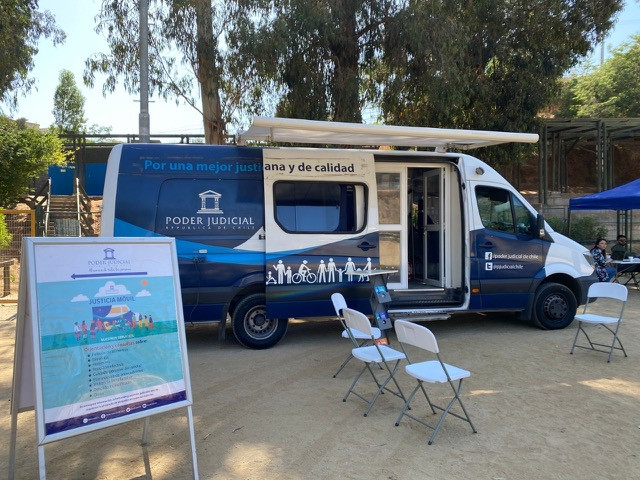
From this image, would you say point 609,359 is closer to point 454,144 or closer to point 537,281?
point 537,281

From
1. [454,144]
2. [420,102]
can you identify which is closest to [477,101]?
[420,102]

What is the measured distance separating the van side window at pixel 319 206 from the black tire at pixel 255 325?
1.04 metres

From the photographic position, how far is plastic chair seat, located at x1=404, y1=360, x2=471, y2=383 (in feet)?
13.2

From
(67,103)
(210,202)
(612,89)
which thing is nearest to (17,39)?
(210,202)

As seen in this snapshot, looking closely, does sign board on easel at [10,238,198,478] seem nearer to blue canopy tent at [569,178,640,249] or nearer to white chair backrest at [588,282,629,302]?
white chair backrest at [588,282,629,302]

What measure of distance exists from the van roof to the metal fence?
6335mm

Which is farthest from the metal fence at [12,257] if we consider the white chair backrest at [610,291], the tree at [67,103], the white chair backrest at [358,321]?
the tree at [67,103]

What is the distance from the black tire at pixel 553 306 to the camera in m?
7.65

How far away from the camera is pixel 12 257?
11266 mm

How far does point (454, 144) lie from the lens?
7637 mm

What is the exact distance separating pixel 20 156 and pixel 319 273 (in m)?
13.6

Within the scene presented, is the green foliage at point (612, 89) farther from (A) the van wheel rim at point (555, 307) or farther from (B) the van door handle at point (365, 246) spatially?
(B) the van door handle at point (365, 246)

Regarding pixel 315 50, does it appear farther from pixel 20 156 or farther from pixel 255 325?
pixel 20 156

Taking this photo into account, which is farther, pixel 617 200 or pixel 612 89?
pixel 612 89
